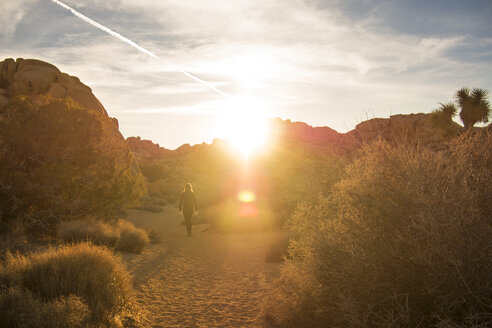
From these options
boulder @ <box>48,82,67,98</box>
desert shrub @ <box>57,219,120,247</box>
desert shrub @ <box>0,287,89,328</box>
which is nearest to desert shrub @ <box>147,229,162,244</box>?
desert shrub @ <box>57,219,120,247</box>

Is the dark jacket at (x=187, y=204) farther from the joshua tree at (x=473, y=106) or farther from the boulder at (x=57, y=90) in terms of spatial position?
the joshua tree at (x=473, y=106)

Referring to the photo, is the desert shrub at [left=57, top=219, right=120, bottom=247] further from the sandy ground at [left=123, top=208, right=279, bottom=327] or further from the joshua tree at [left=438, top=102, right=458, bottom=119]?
the joshua tree at [left=438, top=102, right=458, bottom=119]

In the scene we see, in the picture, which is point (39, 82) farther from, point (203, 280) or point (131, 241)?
point (203, 280)

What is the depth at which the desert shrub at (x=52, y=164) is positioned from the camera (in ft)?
33.6

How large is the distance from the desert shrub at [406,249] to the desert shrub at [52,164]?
8.98 m

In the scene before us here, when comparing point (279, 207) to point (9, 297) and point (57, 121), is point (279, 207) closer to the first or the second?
point (57, 121)

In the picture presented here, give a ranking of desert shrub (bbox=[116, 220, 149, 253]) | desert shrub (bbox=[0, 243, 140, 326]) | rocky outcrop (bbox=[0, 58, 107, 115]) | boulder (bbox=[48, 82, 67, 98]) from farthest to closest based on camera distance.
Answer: boulder (bbox=[48, 82, 67, 98])
rocky outcrop (bbox=[0, 58, 107, 115])
desert shrub (bbox=[116, 220, 149, 253])
desert shrub (bbox=[0, 243, 140, 326])

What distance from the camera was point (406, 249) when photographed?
365cm

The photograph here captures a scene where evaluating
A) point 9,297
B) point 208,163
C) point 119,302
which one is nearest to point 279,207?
point 119,302

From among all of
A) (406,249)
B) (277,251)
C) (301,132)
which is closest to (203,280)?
(277,251)

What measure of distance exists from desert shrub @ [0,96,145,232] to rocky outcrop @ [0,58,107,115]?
935cm

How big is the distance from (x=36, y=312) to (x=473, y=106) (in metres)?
26.9

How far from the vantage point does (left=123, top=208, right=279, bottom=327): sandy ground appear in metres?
5.91

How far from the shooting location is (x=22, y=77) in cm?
2005
